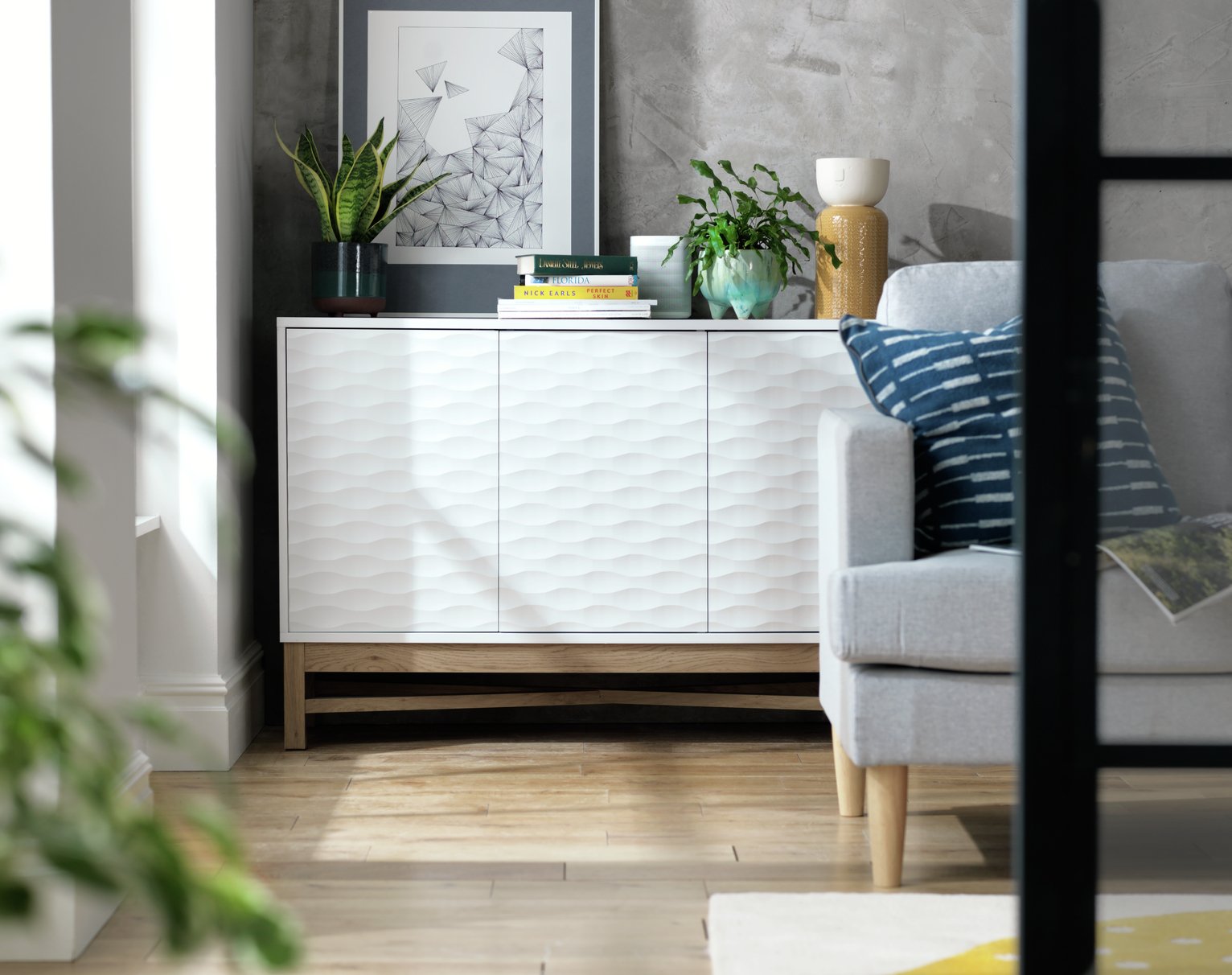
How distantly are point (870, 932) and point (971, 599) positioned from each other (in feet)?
1.52

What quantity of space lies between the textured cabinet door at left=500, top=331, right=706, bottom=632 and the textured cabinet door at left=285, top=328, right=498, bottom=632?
0.19 feet

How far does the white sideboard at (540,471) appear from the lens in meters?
2.47

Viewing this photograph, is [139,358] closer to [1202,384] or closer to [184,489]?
Result: [184,489]

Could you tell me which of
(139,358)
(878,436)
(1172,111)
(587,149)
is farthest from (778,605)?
(1172,111)

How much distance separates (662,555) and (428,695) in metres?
0.65

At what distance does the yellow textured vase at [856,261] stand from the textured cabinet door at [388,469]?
29.8 inches

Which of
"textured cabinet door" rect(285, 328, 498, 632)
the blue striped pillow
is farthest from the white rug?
"textured cabinet door" rect(285, 328, 498, 632)

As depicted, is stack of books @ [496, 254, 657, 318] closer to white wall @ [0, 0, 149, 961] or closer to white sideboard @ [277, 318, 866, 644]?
white sideboard @ [277, 318, 866, 644]

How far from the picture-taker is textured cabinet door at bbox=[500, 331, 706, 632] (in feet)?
8.12

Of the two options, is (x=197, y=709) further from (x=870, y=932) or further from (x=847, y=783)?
(x=870, y=932)

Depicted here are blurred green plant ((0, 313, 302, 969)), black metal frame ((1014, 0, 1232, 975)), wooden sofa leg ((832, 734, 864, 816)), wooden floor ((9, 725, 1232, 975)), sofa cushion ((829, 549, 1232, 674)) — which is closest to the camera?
blurred green plant ((0, 313, 302, 969))

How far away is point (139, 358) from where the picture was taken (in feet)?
7.49

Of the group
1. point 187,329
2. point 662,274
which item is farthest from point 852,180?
point 187,329

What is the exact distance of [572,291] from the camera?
8.38ft
